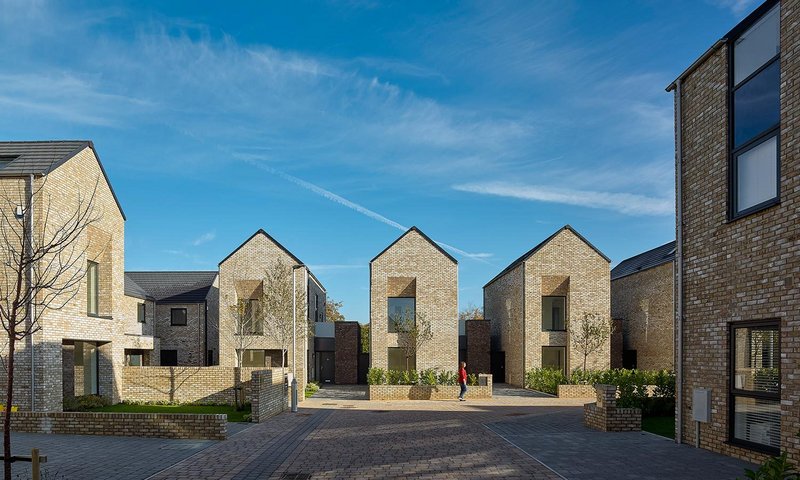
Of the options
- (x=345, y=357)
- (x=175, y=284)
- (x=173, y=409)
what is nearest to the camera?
(x=173, y=409)

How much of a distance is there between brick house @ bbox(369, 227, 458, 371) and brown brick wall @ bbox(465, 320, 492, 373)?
449 centimetres

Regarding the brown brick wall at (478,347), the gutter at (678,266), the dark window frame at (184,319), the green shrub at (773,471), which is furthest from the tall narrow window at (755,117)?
the dark window frame at (184,319)

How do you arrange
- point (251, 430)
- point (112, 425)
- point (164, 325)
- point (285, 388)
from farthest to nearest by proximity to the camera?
point (164, 325)
point (285, 388)
point (251, 430)
point (112, 425)

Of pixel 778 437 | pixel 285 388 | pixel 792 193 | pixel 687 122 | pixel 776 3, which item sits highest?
pixel 776 3

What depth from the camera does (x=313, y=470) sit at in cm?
1077

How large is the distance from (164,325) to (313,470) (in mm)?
27416

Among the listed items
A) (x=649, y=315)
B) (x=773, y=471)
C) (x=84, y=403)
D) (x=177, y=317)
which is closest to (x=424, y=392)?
(x=84, y=403)

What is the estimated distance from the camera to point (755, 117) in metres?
11.1

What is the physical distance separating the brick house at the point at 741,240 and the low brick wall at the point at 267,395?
1108 cm

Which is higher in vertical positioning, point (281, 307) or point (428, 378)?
point (281, 307)

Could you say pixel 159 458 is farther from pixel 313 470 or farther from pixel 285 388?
pixel 285 388

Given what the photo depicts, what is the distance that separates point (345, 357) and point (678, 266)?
82.1 feet

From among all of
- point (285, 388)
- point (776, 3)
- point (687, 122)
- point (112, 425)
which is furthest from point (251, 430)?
Answer: point (776, 3)

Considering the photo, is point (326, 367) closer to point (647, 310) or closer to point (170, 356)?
point (170, 356)
